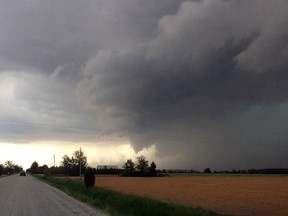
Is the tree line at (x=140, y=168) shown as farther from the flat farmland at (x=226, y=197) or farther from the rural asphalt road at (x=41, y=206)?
the rural asphalt road at (x=41, y=206)

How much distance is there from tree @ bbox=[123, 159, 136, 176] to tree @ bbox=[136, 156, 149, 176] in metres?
2.37

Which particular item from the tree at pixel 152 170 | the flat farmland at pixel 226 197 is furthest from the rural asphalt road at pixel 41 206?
the tree at pixel 152 170

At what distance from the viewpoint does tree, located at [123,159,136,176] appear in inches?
7376

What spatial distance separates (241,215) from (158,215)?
8.01 m

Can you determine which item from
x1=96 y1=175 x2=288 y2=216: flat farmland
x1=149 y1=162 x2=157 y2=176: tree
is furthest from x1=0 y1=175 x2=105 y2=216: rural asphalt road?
x1=149 y1=162 x2=157 y2=176: tree

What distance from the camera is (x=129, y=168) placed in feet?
622

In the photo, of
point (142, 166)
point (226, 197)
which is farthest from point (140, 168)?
point (226, 197)

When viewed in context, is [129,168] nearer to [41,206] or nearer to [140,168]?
[140,168]

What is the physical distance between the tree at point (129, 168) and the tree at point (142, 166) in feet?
7.78

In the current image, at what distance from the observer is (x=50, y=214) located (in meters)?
20.9

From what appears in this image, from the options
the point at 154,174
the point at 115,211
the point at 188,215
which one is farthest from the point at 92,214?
the point at 154,174

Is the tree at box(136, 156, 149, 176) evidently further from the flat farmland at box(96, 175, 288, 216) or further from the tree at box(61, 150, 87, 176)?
the flat farmland at box(96, 175, 288, 216)

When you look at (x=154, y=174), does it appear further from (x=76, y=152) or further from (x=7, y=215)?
(x=7, y=215)

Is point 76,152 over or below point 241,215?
over
